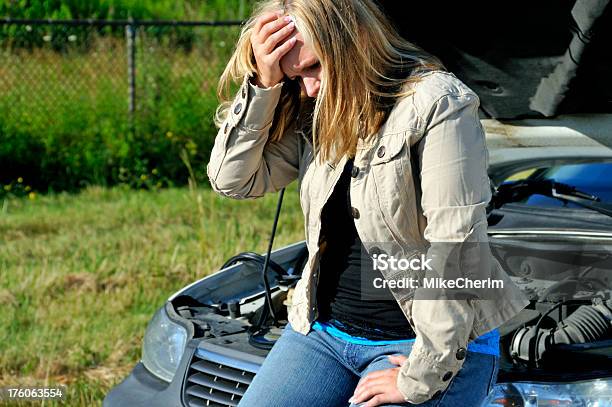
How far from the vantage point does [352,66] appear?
6.92ft

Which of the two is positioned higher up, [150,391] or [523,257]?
[523,257]

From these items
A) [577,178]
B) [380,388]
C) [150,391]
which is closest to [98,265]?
[150,391]

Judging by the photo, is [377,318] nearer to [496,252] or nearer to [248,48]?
[248,48]

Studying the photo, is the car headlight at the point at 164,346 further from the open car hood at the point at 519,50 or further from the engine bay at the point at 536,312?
the open car hood at the point at 519,50

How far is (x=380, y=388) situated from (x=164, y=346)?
109cm

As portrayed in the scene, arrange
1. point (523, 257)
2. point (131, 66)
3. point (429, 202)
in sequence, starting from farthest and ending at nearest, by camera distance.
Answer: point (131, 66)
point (523, 257)
point (429, 202)

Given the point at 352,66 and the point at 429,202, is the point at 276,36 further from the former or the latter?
the point at 429,202

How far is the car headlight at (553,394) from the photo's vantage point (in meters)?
2.33

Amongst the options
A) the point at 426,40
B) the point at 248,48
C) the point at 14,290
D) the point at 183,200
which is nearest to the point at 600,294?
the point at 426,40

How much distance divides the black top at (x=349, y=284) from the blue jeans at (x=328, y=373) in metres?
0.05

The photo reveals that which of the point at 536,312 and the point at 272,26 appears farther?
the point at 536,312

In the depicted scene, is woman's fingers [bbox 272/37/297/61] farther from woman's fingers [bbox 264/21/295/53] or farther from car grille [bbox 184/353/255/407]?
car grille [bbox 184/353/255/407]

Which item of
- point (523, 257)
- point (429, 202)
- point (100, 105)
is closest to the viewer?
point (429, 202)

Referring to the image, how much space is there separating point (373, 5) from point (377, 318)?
2.51 feet
